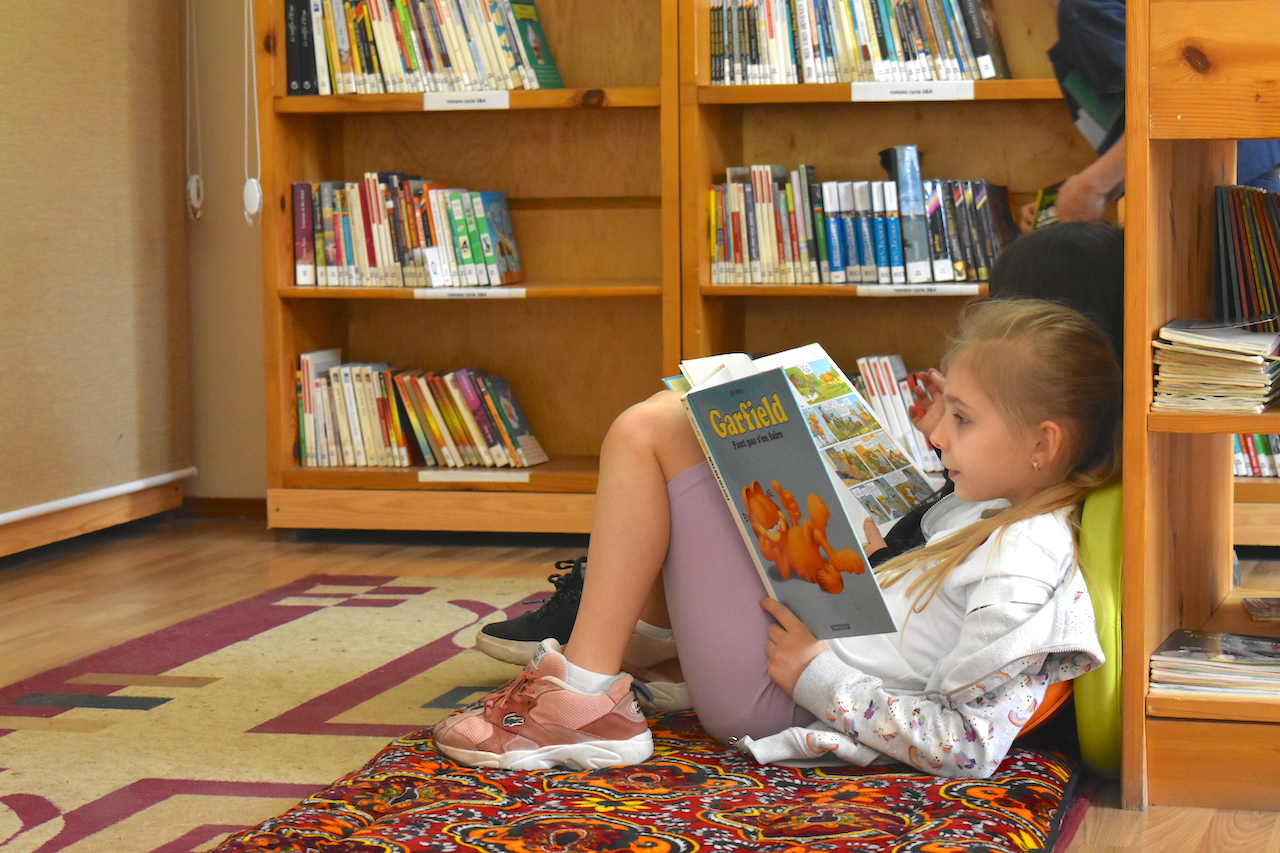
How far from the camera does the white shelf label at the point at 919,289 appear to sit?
2.61m

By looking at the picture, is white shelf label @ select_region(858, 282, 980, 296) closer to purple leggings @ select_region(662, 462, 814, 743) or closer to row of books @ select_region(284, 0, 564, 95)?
row of books @ select_region(284, 0, 564, 95)

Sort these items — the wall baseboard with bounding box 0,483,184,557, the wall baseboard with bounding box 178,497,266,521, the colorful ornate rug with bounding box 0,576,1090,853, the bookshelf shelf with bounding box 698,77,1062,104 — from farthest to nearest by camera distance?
1. the wall baseboard with bounding box 178,497,266,521
2. the wall baseboard with bounding box 0,483,184,557
3. the bookshelf shelf with bounding box 698,77,1062,104
4. the colorful ornate rug with bounding box 0,576,1090,853

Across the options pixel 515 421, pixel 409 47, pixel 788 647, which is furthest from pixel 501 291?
pixel 788 647

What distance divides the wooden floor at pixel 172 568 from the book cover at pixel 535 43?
972 mm

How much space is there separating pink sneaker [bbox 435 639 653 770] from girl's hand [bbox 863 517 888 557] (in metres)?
0.29

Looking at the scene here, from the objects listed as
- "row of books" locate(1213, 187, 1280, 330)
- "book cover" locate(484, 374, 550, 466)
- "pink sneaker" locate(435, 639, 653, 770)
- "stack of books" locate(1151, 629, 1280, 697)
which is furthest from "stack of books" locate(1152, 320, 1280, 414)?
"book cover" locate(484, 374, 550, 466)

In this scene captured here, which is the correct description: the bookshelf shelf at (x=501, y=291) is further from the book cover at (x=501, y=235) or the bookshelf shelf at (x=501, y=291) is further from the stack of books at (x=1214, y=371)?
the stack of books at (x=1214, y=371)

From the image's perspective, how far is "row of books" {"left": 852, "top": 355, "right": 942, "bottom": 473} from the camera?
2.75m

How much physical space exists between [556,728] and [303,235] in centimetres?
186

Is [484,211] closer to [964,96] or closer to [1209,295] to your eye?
[964,96]

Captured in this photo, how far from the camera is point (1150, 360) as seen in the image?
4.17 feet

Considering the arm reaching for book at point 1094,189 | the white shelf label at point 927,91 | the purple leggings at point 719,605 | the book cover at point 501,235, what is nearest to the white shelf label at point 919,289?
the white shelf label at point 927,91

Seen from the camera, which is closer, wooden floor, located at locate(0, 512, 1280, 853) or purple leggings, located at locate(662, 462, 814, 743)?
purple leggings, located at locate(662, 462, 814, 743)

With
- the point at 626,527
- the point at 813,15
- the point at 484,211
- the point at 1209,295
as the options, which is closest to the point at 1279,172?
the point at 1209,295
